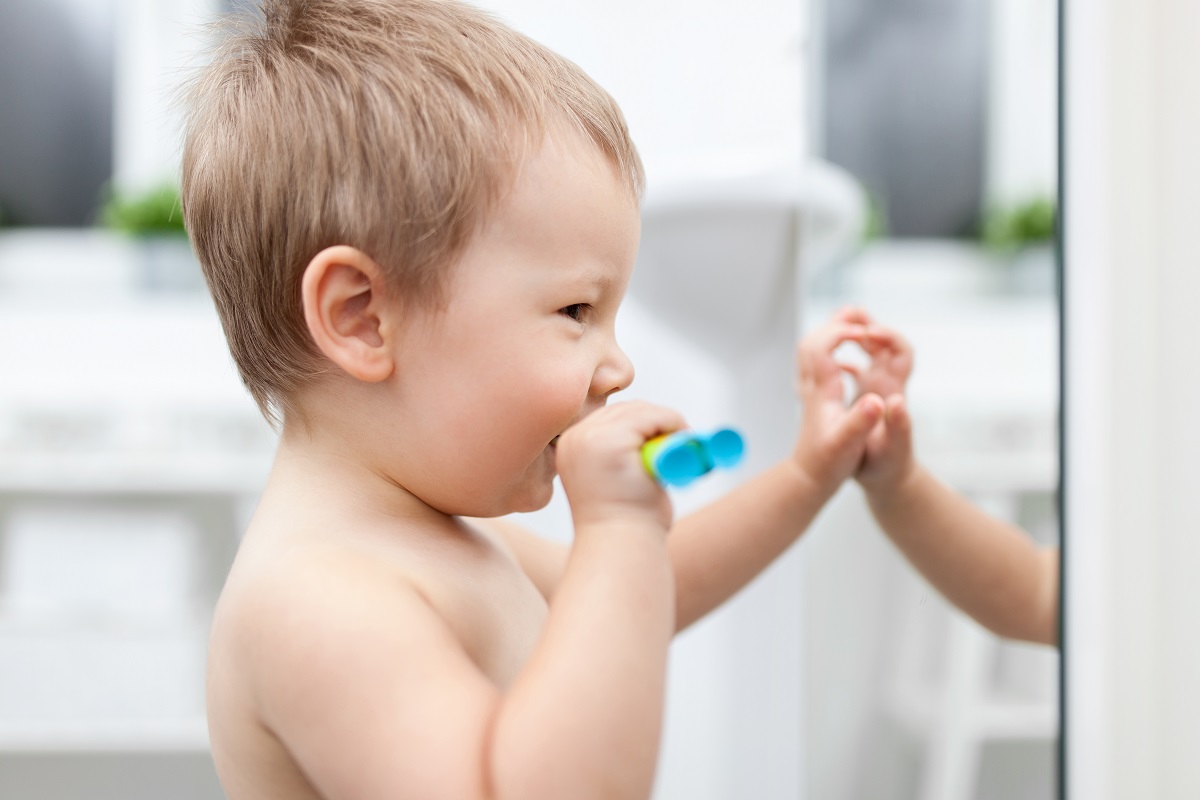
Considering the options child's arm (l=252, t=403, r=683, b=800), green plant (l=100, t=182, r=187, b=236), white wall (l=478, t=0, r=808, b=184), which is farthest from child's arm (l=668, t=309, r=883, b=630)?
green plant (l=100, t=182, r=187, b=236)

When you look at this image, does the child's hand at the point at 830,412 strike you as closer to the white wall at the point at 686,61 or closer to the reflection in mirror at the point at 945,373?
the reflection in mirror at the point at 945,373

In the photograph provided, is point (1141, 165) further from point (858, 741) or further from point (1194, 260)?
point (858, 741)

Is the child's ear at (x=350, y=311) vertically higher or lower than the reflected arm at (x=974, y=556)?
higher

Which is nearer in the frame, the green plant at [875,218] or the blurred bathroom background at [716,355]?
the blurred bathroom background at [716,355]

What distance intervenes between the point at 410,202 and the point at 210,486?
924 millimetres

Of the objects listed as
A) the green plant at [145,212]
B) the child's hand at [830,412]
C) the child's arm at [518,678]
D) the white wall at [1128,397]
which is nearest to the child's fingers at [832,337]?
the child's hand at [830,412]

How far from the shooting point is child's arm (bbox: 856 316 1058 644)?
1.83 feet

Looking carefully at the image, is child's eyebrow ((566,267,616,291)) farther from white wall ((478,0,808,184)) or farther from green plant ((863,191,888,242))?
white wall ((478,0,808,184))

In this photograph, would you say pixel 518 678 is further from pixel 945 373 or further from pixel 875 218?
pixel 875 218

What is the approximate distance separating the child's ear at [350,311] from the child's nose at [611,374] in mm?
90

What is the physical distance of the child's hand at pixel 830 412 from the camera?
0.60 m

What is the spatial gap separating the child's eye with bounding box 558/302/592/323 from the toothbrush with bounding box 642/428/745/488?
12cm

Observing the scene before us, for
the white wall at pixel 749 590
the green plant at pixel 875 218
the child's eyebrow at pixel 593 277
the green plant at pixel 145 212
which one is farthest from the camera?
the green plant at pixel 145 212

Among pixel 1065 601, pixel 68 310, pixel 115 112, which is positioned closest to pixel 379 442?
pixel 1065 601
